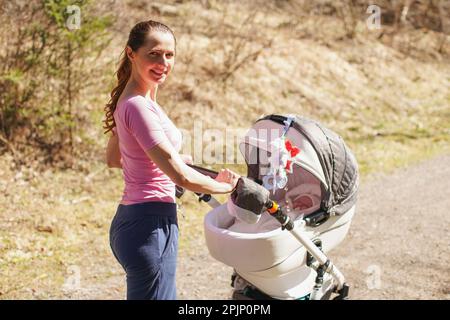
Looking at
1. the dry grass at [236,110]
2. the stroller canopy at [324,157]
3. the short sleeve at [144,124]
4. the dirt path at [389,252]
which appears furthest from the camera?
the dry grass at [236,110]

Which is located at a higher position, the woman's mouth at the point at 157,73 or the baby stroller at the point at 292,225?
the woman's mouth at the point at 157,73

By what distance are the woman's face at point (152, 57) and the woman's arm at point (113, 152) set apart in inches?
18.6

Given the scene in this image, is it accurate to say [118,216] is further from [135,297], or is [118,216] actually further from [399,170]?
[399,170]

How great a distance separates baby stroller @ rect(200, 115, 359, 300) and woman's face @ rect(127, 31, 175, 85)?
1.03 m

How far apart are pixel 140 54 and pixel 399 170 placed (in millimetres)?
6521

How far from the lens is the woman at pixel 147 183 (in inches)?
102

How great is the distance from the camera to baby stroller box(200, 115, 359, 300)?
3434 millimetres

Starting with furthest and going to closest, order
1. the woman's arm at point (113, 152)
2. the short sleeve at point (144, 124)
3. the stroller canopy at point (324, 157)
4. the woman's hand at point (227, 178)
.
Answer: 1. the stroller canopy at point (324, 157)
2. the woman's arm at point (113, 152)
3. the woman's hand at point (227, 178)
4. the short sleeve at point (144, 124)

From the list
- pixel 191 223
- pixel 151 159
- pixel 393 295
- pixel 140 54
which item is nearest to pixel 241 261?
pixel 151 159

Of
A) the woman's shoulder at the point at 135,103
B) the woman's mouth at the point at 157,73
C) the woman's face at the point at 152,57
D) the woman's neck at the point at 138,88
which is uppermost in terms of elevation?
the woman's face at the point at 152,57

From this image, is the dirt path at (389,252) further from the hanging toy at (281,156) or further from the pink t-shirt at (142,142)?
the pink t-shirt at (142,142)

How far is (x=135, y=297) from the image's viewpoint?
2713 mm

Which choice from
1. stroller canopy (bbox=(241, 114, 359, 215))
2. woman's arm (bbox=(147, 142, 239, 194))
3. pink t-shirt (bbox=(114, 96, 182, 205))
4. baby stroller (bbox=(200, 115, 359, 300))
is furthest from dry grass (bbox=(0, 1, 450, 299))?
woman's arm (bbox=(147, 142, 239, 194))

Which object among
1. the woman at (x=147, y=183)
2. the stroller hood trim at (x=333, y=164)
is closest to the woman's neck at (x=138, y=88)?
the woman at (x=147, y=183)
